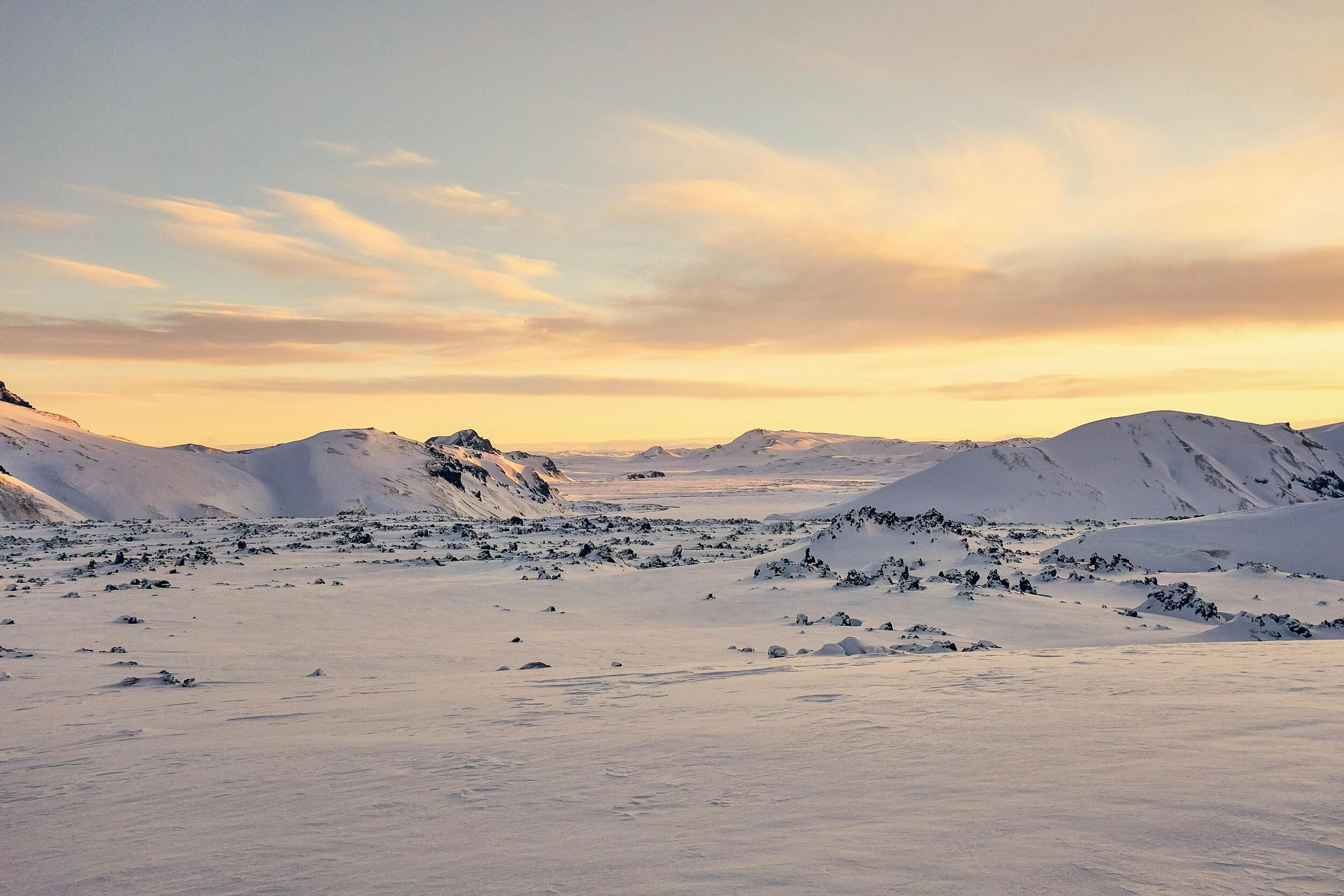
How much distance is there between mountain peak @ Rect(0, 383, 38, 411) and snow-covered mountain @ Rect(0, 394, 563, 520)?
0.23m

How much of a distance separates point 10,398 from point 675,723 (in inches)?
1934

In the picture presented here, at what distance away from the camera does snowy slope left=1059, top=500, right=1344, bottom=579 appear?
1941 centimetres

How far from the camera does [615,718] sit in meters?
5.95

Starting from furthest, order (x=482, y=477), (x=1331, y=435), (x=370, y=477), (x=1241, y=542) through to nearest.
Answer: (x=1331, y=435) → (x=482, y=477) → (x=370, y=477) → (x=1241, y=542)

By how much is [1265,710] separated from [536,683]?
5.25 metres

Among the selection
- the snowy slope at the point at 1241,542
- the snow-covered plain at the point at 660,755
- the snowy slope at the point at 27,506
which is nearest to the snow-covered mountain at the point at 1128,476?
the snowy slope at the point at 1241,542

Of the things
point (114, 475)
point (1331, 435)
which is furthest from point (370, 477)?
point (1331, 435)

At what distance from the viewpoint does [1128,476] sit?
38.2 meters

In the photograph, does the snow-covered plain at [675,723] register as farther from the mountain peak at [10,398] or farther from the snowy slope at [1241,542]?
the mountain peak at [10,398]

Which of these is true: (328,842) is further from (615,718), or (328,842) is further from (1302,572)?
(1302,572)

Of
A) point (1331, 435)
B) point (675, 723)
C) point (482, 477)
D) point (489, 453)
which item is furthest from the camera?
point (489, 453)

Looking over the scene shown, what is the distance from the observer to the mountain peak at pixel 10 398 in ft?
138

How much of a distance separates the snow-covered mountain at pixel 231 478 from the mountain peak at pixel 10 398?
229 mm

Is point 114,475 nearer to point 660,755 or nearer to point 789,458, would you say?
point 660,755
